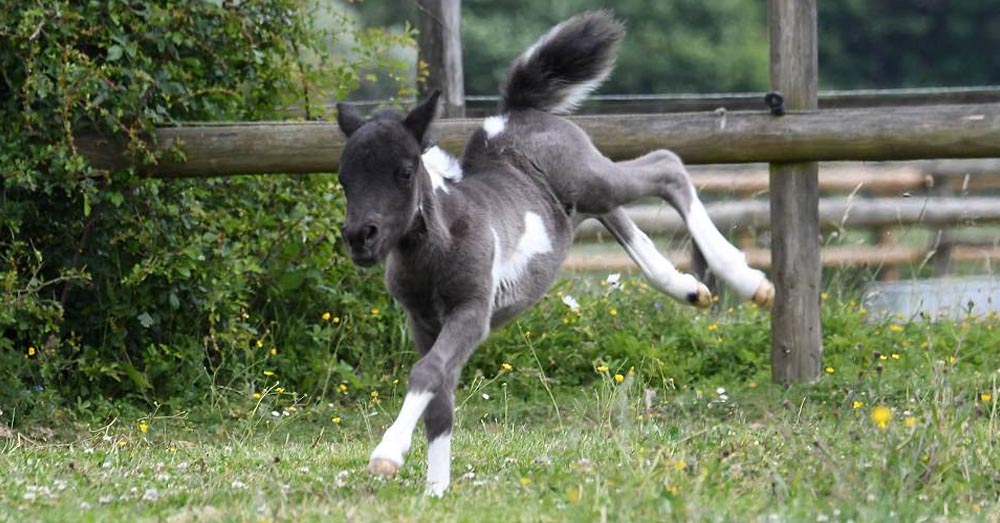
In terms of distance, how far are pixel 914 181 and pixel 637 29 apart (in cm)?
1075

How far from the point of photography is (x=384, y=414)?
27.0ft

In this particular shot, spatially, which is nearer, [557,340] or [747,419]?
[747,419]

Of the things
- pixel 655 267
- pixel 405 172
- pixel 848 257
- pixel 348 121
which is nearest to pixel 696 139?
pixel 655 267

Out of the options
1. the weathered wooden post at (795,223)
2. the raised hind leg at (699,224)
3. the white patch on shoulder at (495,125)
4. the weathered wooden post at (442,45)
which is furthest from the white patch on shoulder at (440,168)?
the weathered wooden post at (442,45)

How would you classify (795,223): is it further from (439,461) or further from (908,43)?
(908,43)

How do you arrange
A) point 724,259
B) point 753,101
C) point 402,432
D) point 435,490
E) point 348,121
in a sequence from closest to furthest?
1. point 402,432
2. point 435,490
3. point 348,121
4. point 724,259
5. point 753,101

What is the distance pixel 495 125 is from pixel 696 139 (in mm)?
1826

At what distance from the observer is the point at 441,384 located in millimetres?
Result: 5188

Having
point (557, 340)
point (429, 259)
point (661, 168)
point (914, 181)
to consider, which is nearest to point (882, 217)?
point (914, 181)

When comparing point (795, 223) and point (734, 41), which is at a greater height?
point (795, 223)

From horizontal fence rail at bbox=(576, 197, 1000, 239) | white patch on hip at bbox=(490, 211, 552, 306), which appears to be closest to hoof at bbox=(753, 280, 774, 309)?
white patch on hip at bbox=(490, 211, 552, 306)

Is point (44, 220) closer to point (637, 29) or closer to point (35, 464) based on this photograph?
point (35, 464)

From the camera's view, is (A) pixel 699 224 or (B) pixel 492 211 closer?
(B) pixel 492 211

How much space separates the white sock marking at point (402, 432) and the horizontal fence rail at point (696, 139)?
10.3ft
